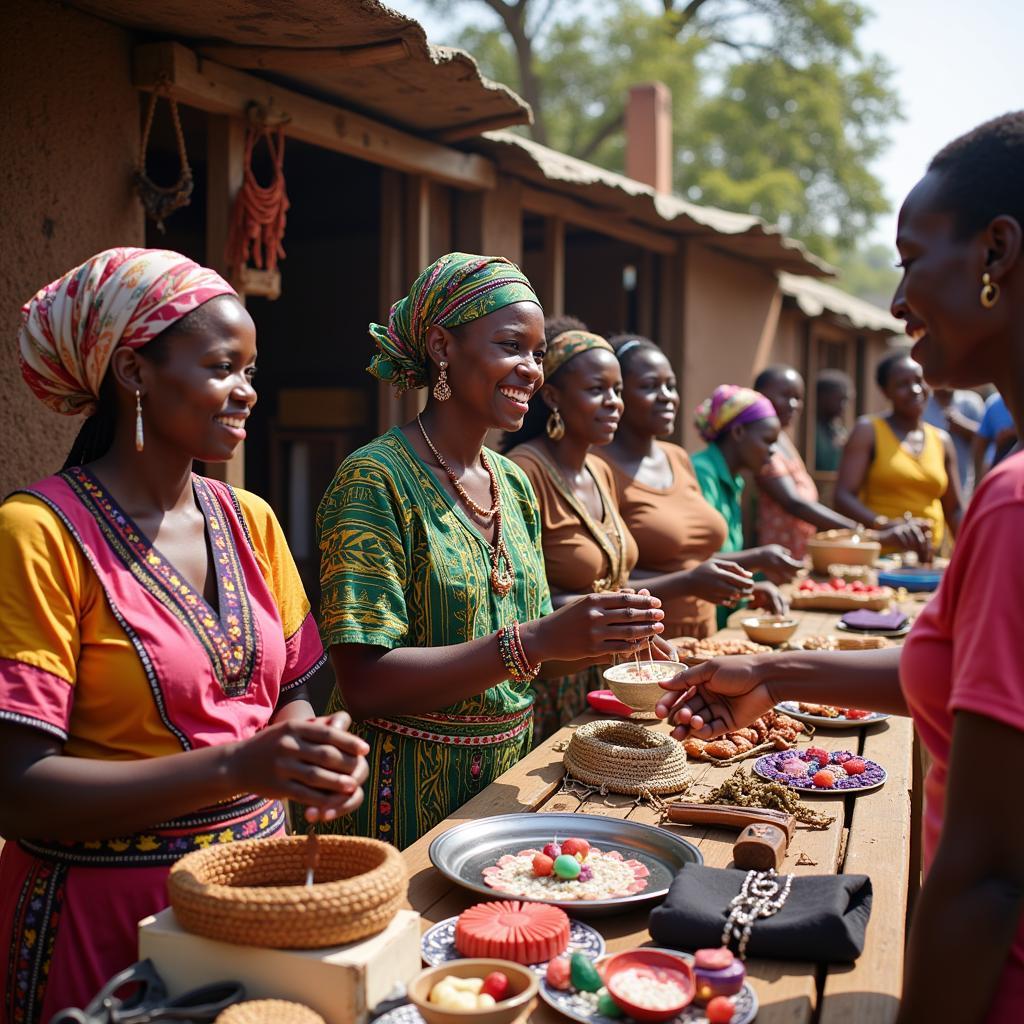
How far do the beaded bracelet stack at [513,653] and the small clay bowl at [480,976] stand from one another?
0.94 metres

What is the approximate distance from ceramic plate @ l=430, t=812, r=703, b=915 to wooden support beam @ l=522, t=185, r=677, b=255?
454 centimetres

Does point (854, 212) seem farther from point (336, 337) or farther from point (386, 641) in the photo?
point (386, 641)

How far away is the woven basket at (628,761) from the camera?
269 cm

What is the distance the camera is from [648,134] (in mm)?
11867

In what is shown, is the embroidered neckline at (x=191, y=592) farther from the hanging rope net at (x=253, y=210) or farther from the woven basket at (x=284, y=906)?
the hanging rope net at (x=253, y=210)

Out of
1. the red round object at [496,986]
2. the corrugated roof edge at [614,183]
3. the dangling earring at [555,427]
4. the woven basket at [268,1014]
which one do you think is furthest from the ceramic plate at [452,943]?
the corrugated roof edge at [614,183]

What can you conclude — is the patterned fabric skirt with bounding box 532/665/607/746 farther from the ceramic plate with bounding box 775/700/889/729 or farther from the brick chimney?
the brick chimney

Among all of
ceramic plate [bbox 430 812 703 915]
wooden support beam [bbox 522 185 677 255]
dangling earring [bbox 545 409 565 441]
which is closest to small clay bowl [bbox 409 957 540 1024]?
ceramic plate [bbox 430 812 703 915]

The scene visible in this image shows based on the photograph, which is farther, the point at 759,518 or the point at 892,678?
the point at 759,518

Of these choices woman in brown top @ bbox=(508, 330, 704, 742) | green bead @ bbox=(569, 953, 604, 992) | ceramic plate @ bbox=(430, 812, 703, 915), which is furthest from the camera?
woman in brown top @ bbox=(508, 330, 704, 742)

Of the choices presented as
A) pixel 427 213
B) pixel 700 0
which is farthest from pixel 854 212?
pixel 427 213

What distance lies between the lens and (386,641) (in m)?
2.57

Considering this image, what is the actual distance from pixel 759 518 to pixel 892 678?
197 inches

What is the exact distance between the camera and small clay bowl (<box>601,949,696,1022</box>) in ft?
5.26
